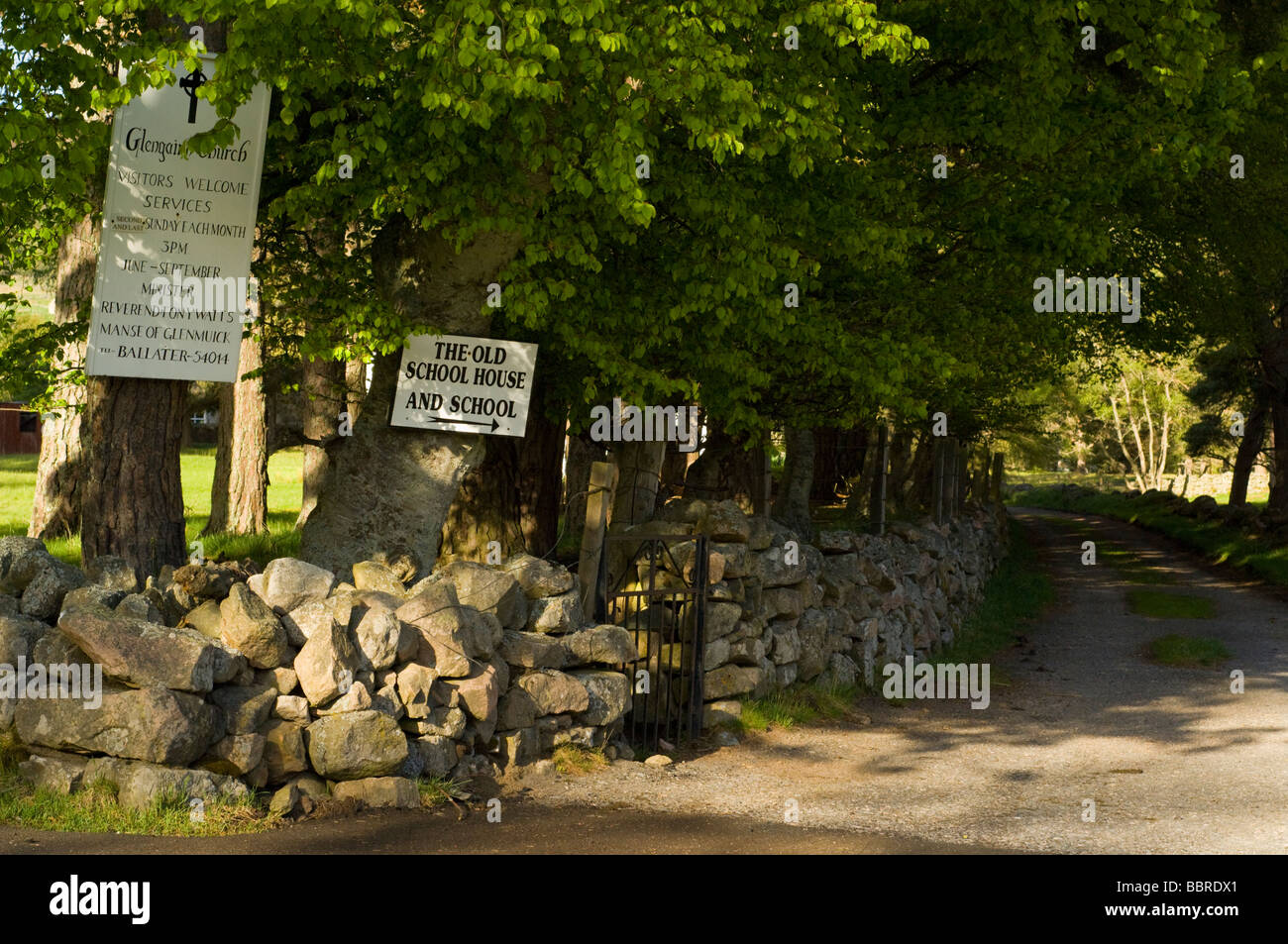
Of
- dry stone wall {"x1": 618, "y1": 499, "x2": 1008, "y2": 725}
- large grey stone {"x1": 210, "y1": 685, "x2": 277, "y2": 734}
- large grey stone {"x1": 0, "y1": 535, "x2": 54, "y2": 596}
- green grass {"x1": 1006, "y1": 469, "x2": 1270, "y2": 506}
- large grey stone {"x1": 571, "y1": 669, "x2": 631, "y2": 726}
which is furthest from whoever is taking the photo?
green grass {"x1": 1006, "y1": 469, "x2": 1270, "y2": 506}

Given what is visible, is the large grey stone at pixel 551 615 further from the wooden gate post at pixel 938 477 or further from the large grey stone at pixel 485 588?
the wooden gate post at pixel 938 477

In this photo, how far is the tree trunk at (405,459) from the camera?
11.1 m

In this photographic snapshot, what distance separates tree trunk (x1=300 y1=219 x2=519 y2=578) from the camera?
11055 millimetres

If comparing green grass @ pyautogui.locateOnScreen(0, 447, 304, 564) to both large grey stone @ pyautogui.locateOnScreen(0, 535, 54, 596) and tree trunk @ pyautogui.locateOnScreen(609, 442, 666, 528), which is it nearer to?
tree trunk @ pyautogui.locateOnScreen(609, 442, 666, 528)

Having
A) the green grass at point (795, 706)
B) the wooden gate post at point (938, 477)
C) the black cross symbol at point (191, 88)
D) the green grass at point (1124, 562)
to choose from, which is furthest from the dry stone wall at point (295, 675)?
the green grass at point (1124, 562)

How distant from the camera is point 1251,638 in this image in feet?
63.3

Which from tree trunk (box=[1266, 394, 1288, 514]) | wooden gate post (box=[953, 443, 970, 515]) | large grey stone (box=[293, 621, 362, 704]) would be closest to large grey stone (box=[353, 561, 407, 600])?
large grey stone (box=[293, 621, 362, 704])

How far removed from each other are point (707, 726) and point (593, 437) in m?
3.39

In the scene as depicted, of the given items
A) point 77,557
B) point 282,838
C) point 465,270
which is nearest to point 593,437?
point 465,270

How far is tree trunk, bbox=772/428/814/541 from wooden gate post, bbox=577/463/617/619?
220 inches

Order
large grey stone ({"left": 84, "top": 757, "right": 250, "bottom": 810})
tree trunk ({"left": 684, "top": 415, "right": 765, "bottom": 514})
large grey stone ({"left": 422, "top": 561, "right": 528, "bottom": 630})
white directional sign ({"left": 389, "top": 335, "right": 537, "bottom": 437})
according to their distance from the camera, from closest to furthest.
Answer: large grey stone ({"left": 84, "top": 757, "right": 250, "bottom": 810})
large grey stone ({"left": 422, "top": 561, "right": 528, "bottom": 630})
white directional sign ({"left": 389, "top": 335, "right": 537, "bottom": 437})
tree trunk ({"left": 684, "top": 415, "right": 765, "bottom": 514})

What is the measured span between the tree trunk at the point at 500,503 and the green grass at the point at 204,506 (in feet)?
6.32

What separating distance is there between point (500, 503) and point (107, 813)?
8.62m

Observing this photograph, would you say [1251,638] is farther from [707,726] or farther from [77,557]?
[77,557]
